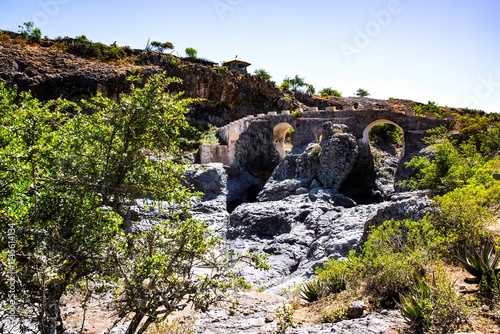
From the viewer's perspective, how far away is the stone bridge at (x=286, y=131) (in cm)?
2598

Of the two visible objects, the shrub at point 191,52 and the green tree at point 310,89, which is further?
the green tree at point 310,89

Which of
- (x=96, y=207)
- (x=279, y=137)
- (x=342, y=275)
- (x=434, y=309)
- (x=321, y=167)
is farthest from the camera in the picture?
(x=279, y=137)

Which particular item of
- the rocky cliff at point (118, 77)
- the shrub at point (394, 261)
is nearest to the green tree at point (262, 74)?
the rocky cliff at point (118, 77)

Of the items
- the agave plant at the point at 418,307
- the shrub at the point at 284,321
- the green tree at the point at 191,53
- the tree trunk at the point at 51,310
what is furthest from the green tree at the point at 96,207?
the green tree at the point at 191,53

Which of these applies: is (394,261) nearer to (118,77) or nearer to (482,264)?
(482,264)

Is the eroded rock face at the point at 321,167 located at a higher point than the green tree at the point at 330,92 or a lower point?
lower

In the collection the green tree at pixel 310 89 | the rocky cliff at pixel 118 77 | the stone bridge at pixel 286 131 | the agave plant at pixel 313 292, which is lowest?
the agave plant at pixel 313 292

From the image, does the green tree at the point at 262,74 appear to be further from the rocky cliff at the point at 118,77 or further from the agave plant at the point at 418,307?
the agave plant at the point at 418,307

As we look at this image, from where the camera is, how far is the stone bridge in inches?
1023

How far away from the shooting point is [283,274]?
16.5 m

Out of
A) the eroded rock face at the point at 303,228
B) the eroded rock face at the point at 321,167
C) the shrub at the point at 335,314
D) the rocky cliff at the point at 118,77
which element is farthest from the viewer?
the rocky cliff at the point at 118,77

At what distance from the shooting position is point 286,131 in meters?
33.4
